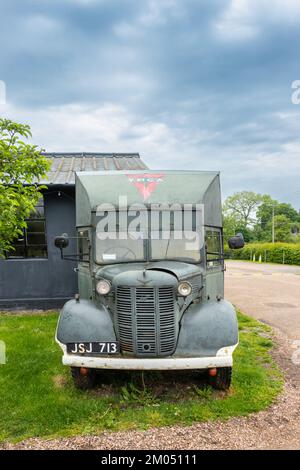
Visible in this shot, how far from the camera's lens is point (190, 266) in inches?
216

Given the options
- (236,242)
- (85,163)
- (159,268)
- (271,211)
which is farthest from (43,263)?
(271,211)

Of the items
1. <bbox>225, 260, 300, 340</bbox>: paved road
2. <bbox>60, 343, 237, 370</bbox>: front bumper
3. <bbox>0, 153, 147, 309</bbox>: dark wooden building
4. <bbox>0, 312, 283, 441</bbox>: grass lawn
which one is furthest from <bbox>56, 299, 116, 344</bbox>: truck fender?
<bbox>0, 153, 147, 309</bbox>: dark wooden building

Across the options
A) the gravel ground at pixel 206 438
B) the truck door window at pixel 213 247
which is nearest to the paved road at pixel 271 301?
the truck door window at pixel 213 247

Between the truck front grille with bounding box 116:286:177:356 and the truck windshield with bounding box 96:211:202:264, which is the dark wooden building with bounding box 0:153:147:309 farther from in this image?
the truck front grille with bounding box 116:286:177:356

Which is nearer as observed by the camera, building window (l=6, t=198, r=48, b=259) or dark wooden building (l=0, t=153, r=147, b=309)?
dark wooden building (l=0, t=153, r=147, b=309)

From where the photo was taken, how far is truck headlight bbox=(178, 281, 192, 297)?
4859 millimetres

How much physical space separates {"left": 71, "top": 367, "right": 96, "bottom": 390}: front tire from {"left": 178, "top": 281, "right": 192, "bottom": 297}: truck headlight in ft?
5.53

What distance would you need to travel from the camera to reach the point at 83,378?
514 cm

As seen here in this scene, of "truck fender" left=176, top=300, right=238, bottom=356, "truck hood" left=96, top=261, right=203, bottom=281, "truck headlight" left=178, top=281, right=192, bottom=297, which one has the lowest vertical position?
"truck fender" left=176, top=300, right=238, bottom=356

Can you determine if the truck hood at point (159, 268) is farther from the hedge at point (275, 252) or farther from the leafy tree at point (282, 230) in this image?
the leafy tree at point (282, 230)

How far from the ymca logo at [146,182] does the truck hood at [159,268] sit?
1.12m

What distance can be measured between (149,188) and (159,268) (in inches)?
61.1

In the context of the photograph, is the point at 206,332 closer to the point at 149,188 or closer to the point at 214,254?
the point at 214,254

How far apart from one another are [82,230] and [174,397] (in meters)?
3.06
